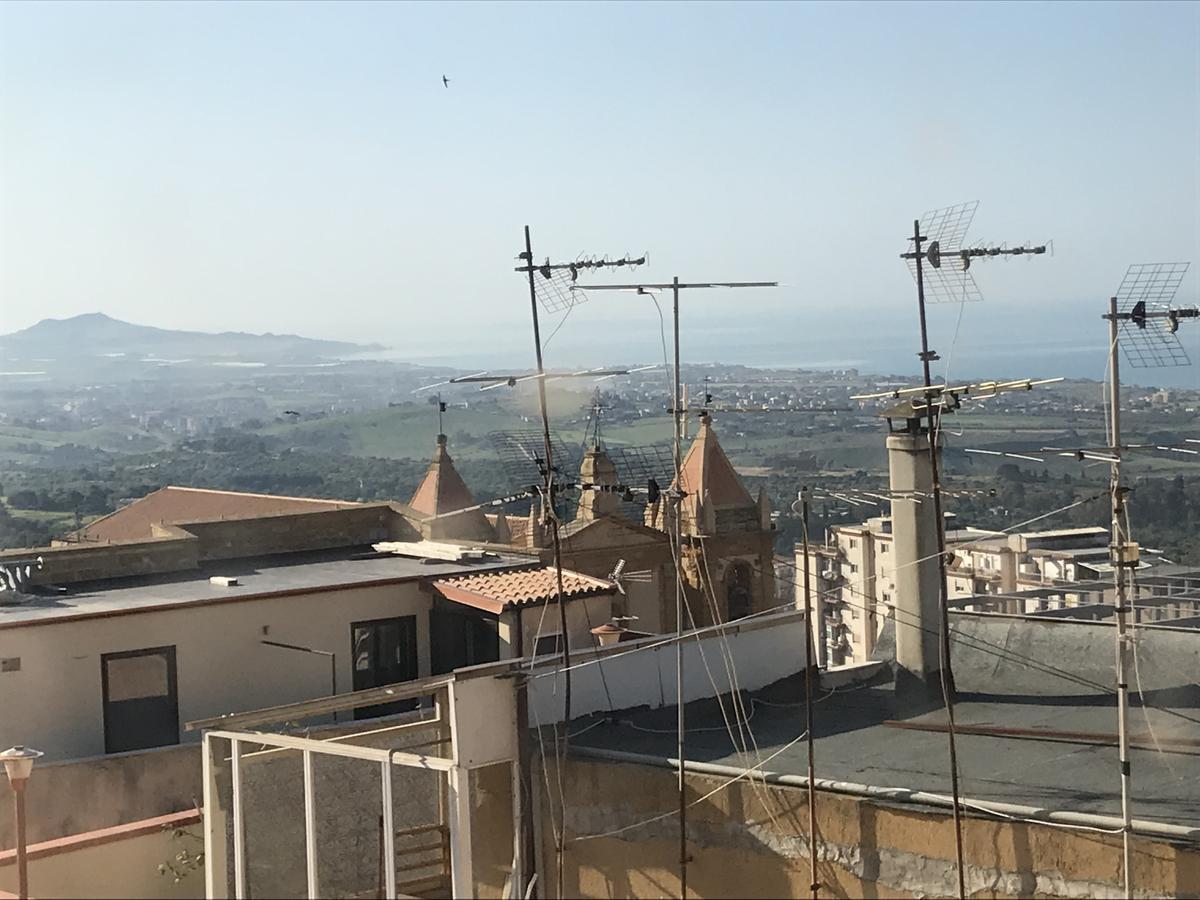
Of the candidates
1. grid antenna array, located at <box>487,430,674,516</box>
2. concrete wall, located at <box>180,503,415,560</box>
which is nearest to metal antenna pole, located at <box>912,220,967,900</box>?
grid antenna array, located at <box>487,430,674,516</box>

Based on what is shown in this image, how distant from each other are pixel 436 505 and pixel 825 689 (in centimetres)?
2193

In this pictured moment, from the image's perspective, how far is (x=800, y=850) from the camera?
10195 millimetres

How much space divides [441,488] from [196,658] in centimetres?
2130

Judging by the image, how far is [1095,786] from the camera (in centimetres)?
1007

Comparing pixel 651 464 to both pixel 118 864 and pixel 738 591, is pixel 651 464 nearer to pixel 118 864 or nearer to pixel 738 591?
pixel 118 864

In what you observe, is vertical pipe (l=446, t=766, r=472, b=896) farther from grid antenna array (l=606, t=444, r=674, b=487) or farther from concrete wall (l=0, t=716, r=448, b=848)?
grid antenna array (l=606, t=444, r=674, b=487)

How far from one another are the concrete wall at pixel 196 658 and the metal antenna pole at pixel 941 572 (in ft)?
18.4

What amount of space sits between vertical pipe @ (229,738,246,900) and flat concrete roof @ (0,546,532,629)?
457 cm

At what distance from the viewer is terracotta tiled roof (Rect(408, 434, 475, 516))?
35156 millimetres

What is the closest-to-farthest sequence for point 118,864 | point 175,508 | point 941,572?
point 118,864 → point 941,572 → point 175,508

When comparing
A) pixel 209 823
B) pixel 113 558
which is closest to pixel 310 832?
pixel 209 823

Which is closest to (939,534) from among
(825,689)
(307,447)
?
(825,689)

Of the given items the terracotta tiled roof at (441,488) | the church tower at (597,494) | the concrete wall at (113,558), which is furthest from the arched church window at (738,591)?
the concrete wall at (113,558)

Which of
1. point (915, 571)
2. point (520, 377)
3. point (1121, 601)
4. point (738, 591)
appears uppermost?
point (520, 377)
